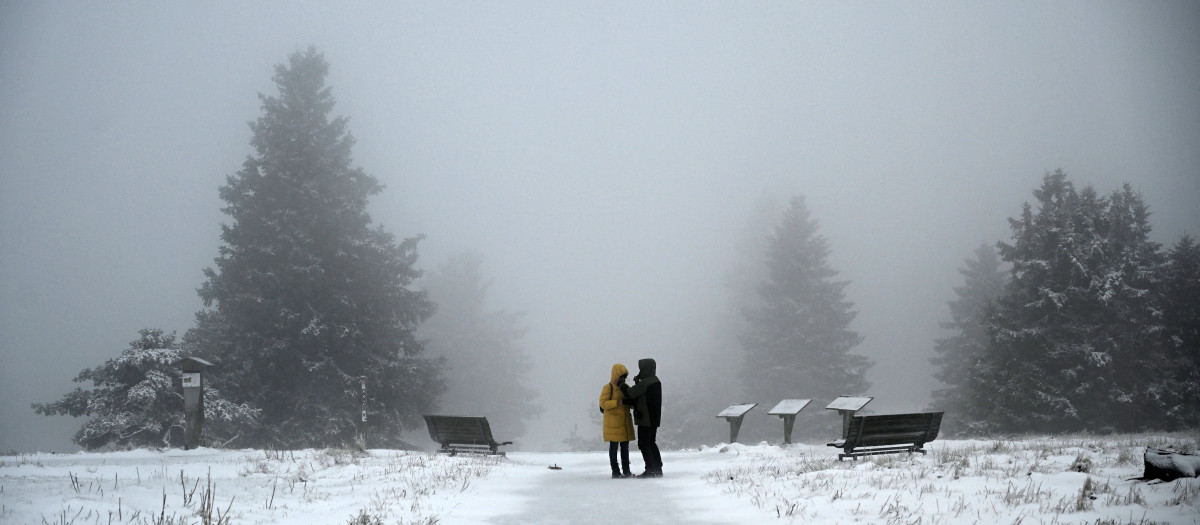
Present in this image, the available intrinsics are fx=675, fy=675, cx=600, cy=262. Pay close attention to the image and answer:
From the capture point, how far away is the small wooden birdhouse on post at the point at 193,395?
17.4 metres

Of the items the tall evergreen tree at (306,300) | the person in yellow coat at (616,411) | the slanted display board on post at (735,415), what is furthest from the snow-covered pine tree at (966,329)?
the person in yellow coat at (616,411)

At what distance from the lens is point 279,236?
998 inches

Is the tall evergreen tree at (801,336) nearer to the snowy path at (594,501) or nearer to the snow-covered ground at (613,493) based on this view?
the snow-covered ground at (613,493)

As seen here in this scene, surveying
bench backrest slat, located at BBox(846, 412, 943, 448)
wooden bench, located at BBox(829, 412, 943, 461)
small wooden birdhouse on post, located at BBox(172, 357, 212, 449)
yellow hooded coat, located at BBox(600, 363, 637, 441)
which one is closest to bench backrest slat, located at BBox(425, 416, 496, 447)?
yellow hooded coat, located at BBox(600, 363, 637, 441)

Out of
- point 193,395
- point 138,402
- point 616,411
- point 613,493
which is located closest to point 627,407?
point 616,411

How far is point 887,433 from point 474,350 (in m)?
37.7

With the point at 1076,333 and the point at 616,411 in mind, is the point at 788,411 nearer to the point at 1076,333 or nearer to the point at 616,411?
the point at 616,411

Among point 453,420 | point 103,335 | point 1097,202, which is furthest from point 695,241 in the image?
point 453,420

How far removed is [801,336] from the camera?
37500 millimetres

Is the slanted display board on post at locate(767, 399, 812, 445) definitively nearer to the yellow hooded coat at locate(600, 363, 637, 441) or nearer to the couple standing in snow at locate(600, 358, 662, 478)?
the couple standing in snow at locate(600, 358, 662, 478)

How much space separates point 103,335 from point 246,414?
6304 centimetres

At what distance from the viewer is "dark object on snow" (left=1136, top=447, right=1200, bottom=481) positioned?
7.62 meters

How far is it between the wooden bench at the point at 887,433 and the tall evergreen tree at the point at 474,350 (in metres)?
33.3

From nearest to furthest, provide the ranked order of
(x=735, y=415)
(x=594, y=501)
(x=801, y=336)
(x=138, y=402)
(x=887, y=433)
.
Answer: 1. (x=594, y=501)
2. (x=887, y=433)
3. (x=735, y=415)
4. (x=138, y=402)
5. (x=801, y=336)
